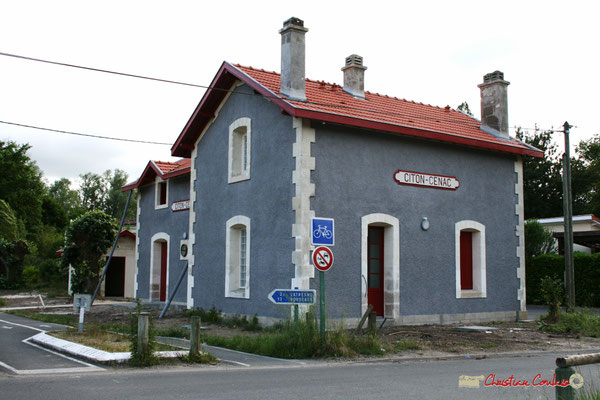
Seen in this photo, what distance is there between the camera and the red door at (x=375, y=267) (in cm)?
1516

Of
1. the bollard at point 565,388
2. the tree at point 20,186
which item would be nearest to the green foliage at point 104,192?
the tree at point 20,186

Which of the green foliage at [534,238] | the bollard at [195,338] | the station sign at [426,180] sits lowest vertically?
the bollard at [195,338]

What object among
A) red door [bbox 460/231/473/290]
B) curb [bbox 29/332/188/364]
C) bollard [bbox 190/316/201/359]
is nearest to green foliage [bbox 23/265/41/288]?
curb [bbox 29/332/188/364]

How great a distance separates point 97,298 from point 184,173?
30.2 feet

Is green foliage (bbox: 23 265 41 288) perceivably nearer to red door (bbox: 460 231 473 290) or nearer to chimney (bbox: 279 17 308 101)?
chimney (bbox: 279 17 308 101)

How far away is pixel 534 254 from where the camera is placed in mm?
27609

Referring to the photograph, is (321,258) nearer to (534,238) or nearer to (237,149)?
(237,149)

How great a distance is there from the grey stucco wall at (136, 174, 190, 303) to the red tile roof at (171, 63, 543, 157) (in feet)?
8.21

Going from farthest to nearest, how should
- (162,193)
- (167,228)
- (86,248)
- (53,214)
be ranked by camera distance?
1. (53,214)
2. (86,248)
3. (162,193)
4. (167,228)

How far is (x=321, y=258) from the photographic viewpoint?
34.6ft

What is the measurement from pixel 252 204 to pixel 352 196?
104 inches

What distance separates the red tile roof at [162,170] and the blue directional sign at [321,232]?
10.5 metres

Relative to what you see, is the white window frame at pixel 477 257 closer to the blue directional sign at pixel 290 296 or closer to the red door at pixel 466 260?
the red door at pixel 466 260

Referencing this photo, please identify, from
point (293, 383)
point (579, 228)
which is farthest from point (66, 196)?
point (293, 383)
